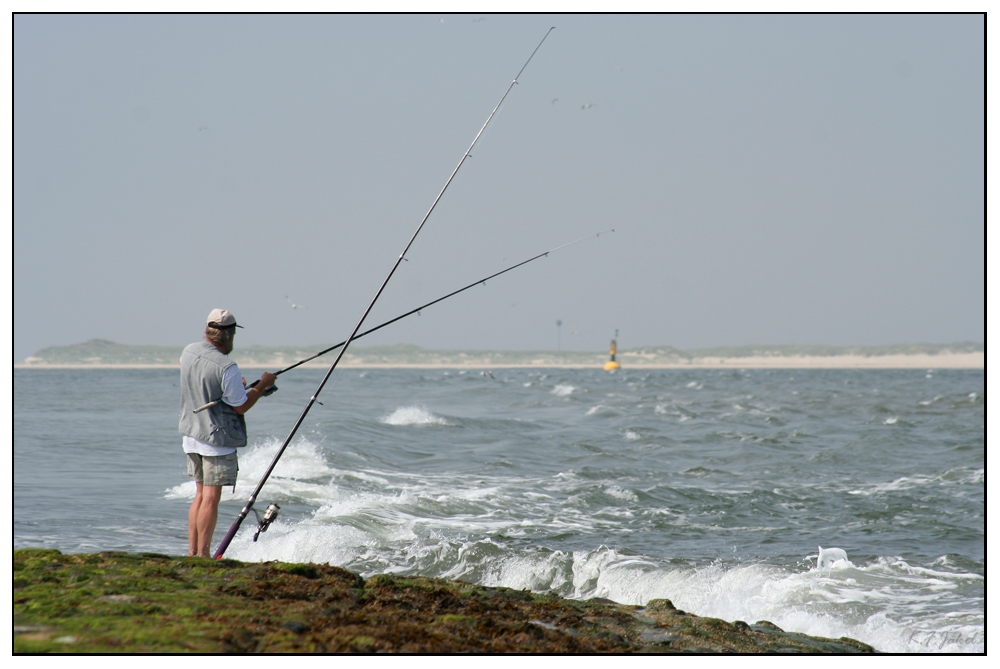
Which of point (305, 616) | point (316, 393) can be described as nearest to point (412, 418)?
point (316, 393)

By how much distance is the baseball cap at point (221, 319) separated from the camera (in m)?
4.49

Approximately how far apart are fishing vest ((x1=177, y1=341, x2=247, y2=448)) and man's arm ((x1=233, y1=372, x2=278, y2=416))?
0.07m

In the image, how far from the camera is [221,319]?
177 inches

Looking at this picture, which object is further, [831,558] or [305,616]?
[831,558]

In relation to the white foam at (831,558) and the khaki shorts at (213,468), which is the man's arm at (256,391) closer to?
the khaki shorts at (213,468)

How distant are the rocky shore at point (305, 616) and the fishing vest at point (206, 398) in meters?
0.65

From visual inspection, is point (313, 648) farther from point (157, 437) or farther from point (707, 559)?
point (157, 437)

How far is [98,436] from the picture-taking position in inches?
706

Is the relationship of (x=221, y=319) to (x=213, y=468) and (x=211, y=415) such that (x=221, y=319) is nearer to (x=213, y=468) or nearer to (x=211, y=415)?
(x=211, y=415)

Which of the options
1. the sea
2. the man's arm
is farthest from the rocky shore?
the sea

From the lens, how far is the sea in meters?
6.75

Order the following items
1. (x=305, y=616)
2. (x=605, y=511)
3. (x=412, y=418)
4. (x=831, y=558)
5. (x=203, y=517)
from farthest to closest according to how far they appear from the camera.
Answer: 1. (x=412, y=418)
2. (x=605, y=511)
3. (x=831, y=558)
4. (x=203, y=517)
5. (x=305, y=616)

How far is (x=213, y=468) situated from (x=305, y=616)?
1.37m

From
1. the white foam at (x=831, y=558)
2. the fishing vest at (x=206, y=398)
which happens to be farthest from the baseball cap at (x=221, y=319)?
the white foam at (x=831, y=558)
